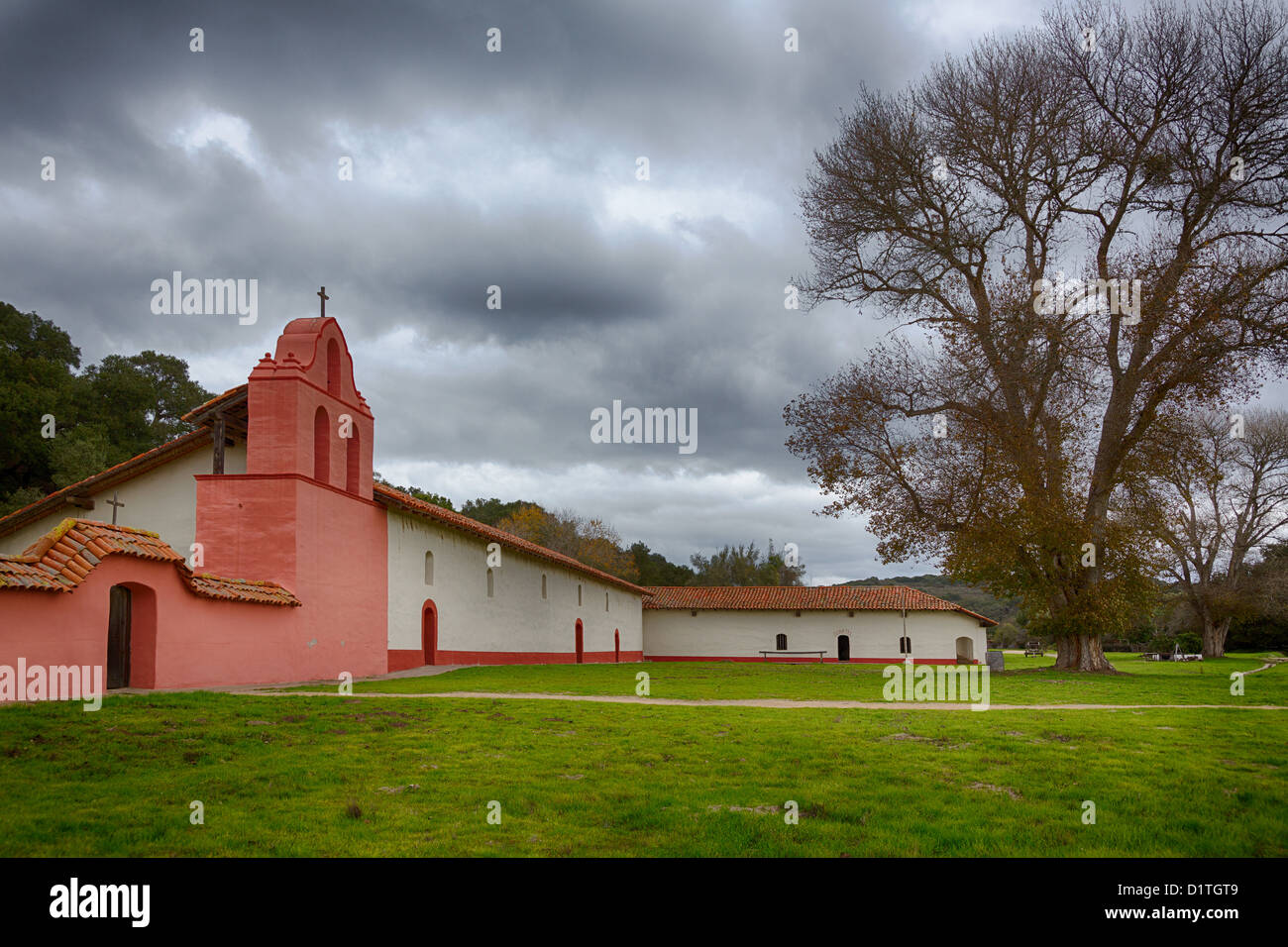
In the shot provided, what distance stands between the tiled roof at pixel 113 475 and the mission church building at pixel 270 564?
0.06 metres

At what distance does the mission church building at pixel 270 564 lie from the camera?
40.0ft

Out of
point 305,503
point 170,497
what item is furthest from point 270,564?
point 170,497

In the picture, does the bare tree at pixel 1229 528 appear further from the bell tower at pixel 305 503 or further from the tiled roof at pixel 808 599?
the bell tower at pixel 305 503

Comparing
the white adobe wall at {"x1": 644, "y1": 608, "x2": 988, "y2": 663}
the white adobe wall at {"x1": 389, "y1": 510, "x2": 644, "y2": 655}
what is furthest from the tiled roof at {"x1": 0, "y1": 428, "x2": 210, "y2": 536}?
the white adobe wall at {"x1": 644, "y1": 608, "x2": 988, "y2": 663}

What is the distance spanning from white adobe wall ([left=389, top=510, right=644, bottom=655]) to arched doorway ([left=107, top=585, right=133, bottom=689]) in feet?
28.8

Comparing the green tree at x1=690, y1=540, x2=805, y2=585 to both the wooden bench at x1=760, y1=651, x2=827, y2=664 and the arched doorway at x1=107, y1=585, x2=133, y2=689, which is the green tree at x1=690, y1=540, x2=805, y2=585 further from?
the arched doorway at x1=107, y1=585, x2=133, y2=689

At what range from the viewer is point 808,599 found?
155 ft

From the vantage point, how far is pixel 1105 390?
80.6 feet

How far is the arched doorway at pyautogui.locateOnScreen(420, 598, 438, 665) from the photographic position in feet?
79.3

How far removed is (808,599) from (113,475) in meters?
33.7

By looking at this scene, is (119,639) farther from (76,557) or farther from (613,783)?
(613,783)

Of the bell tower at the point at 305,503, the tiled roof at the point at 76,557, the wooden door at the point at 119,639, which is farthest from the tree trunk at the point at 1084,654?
the wooden door at the point at 119,639
